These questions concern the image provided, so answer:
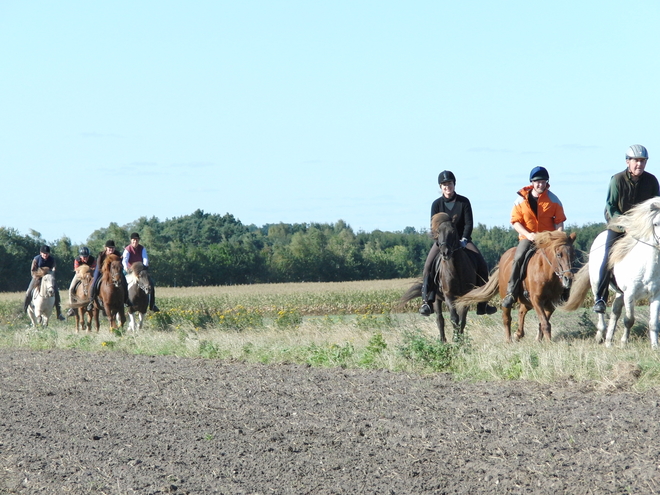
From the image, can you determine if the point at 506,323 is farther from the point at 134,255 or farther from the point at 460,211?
the point at 134,255

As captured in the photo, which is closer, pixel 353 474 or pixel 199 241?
pixel 353 474

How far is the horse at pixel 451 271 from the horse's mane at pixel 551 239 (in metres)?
1.26

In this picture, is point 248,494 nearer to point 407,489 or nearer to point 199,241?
point 407,489

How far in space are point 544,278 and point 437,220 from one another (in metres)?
1.81

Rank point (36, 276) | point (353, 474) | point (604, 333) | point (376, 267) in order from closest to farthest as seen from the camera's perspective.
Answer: point (353, 474) → point (604, 333) → point (36, 276) → point (376, 267)

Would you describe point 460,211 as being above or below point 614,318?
above

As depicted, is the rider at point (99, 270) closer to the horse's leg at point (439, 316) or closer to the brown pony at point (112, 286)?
the brown pony at point (112, 286)

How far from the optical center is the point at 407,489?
562 cm

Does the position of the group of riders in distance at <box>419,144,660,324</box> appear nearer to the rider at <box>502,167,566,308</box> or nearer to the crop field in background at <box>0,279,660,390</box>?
the rider at <box>502,167,566,308</box>

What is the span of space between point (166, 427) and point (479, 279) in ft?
23.5

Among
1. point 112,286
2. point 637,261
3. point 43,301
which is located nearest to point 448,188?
point 637,261

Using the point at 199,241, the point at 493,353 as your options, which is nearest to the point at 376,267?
the point at 199,241

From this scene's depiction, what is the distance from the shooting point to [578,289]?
40.3ft

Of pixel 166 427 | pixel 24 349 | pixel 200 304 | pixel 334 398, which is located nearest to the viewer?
pixel 166 427
